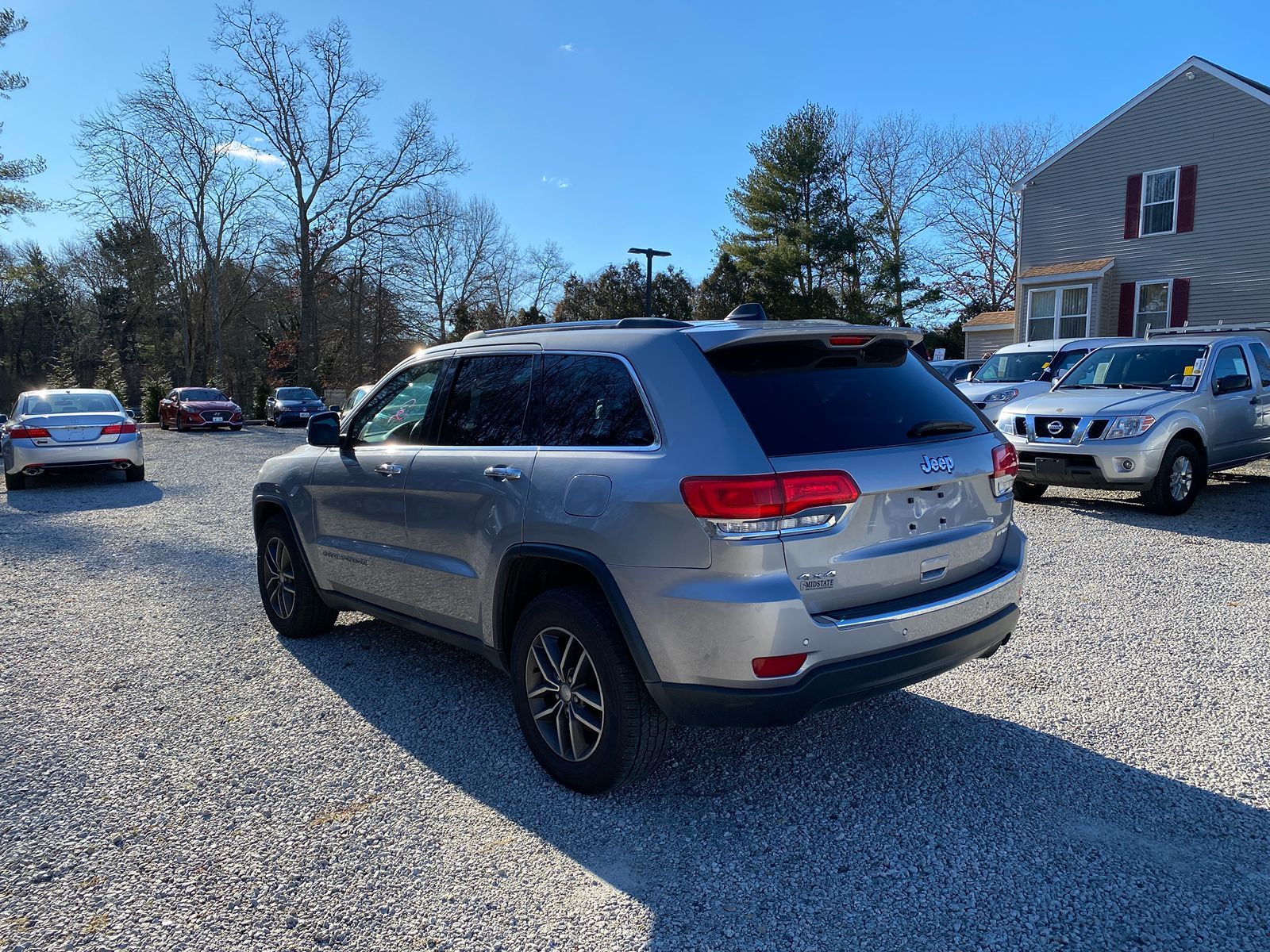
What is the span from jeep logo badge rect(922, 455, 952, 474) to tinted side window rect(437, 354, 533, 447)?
1582 mm

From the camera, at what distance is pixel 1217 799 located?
10.6 ft

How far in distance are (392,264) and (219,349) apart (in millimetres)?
10403

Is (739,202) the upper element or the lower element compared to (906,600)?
upper

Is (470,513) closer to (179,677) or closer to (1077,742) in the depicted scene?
(179,677)

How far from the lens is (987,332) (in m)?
34.2

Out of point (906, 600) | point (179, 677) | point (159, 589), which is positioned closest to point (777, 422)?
point (906, 600)

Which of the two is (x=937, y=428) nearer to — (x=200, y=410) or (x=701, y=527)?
(x=701, y=527)

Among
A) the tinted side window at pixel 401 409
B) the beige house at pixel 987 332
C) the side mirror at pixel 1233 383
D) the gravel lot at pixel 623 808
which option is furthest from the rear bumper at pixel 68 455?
the beige house at pixel 987 332

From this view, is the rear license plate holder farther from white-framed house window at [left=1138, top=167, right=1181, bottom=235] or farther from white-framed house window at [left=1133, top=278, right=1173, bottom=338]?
white-framed house window at [left=1138, top=167, right=1181, bottom=235]

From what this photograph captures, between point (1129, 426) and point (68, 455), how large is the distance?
45.9 ft

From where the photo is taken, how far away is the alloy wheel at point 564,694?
3.24 m

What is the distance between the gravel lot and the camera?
2.57 meters

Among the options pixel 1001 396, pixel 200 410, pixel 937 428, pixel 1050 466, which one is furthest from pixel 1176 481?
pixel 200 410

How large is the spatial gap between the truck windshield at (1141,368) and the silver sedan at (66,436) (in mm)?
13316
